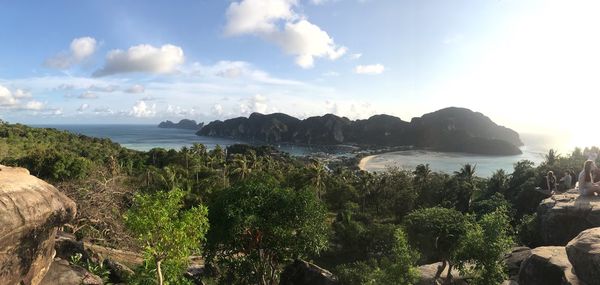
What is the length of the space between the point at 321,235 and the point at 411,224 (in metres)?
5.23

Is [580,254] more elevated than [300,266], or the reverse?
Result: [580,254]

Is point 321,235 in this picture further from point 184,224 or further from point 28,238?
point 28,238

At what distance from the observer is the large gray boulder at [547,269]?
1577 cm

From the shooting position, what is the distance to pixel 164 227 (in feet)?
44.6

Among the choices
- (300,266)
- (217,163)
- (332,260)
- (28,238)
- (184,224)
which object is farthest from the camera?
(217,163)

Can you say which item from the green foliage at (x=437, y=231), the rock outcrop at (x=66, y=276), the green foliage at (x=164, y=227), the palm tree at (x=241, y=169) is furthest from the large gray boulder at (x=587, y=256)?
the palm tree at (x=241, y=169)

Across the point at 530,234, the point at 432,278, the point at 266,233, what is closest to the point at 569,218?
the point at 432,278

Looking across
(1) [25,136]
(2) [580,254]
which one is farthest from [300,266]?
(1) [25,136]

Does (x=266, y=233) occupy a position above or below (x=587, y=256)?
below

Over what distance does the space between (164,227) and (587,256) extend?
15.0m

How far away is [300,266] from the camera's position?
87.4ft

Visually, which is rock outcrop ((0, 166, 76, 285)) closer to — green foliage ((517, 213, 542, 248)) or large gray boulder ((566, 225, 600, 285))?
large gray boulder ((566, 225, 600, 285))

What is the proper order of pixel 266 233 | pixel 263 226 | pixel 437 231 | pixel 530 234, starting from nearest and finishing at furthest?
pixel 437 231, pixel 263 226, pixel 266 233, pixel 530 234

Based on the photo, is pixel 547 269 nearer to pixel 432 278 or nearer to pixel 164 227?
pixel 432 278
